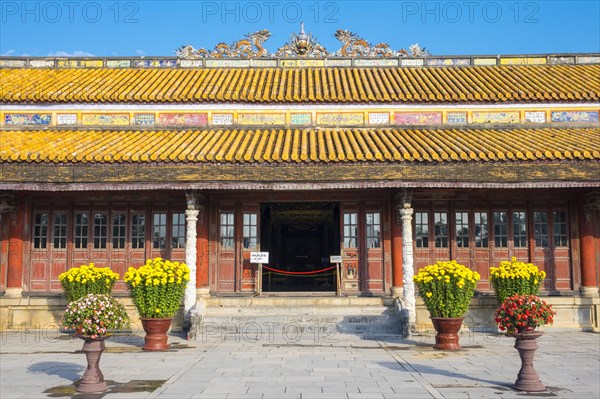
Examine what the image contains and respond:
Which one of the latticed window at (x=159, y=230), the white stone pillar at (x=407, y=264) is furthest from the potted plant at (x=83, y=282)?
the white stone pillar at (x=407, y=264)

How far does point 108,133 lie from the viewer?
52.7ft

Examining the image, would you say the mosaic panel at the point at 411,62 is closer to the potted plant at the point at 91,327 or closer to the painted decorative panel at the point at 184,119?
the painted decorative panel at the point at 184,119

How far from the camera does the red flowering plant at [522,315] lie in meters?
8.34

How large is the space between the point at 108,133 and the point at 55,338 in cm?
584

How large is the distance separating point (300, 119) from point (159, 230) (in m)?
5.16

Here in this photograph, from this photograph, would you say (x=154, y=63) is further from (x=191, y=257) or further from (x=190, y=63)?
(x=191, y=257)

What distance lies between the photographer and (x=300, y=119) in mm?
16625

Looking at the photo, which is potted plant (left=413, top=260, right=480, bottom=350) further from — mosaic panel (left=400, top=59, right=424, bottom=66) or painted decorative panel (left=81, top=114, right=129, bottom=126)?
painted decorative panel (left=81, top=114, right=129, bottom=126)

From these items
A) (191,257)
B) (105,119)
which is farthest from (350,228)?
(105,119)

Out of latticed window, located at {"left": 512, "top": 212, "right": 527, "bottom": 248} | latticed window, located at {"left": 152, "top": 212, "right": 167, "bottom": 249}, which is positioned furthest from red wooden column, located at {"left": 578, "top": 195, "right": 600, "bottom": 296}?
latticed window, located at {"left": 152, "top": 212, "right": 167, "bottom": 249}

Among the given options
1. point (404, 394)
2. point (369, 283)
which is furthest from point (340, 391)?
point (369, 283)

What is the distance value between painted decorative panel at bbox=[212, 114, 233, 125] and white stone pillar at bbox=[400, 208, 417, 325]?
5899 mm

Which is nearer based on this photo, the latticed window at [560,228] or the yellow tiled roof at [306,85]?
the latticed window at [560,228]

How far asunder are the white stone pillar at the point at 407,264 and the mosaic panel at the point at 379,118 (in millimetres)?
3650
